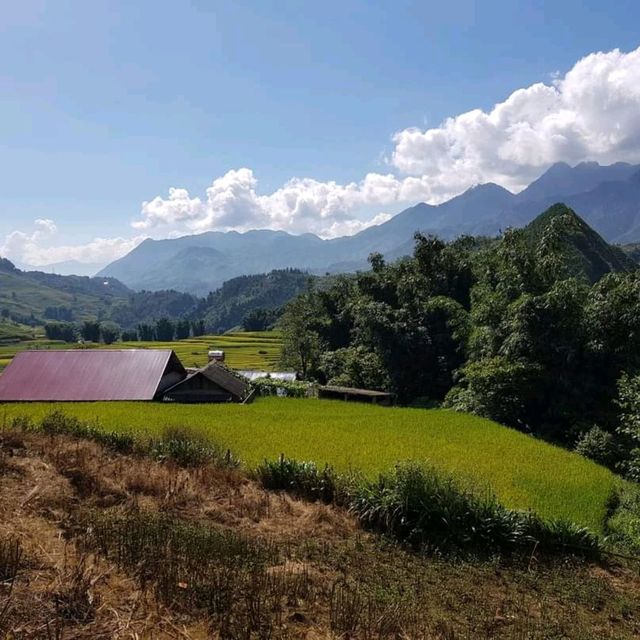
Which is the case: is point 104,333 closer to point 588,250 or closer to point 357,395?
point 357,395

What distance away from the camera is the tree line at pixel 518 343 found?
19906mm

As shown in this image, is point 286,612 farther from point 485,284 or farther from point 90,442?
point 485,284

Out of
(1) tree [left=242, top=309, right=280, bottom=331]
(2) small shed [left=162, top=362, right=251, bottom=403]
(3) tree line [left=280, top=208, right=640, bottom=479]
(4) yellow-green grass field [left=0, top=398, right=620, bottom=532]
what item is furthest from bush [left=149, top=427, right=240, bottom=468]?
(1) tree [left=242, top=309, right=280, bottom=331]

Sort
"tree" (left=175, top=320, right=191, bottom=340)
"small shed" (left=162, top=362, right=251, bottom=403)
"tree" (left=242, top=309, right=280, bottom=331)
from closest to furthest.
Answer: "small shed" (left=162, top=362, right=251, bottom=403) < "tree" (left=242, top=309, right=280, bottom=331) < "tree" (left=175, top=320, right=191, bottom=340)

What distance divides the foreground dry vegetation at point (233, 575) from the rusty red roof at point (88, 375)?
15961 mm

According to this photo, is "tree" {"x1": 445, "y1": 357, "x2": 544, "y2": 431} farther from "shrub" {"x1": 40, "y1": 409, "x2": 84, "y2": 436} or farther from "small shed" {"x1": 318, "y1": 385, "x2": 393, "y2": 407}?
"shrub" {"x1": 40, "y1": 409, "x2": 84, "y2": 436}

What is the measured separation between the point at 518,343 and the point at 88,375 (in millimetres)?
20293

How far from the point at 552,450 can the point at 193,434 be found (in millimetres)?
10773

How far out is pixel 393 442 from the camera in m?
16.3

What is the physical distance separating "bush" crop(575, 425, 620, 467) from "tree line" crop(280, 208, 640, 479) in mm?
43

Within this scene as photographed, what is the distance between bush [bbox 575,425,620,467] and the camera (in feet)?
55.7

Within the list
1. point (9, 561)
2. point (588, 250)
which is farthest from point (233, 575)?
point (588, 250)

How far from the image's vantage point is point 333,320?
144 feet

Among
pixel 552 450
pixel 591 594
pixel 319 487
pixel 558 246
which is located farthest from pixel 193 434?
pixel 558 246
